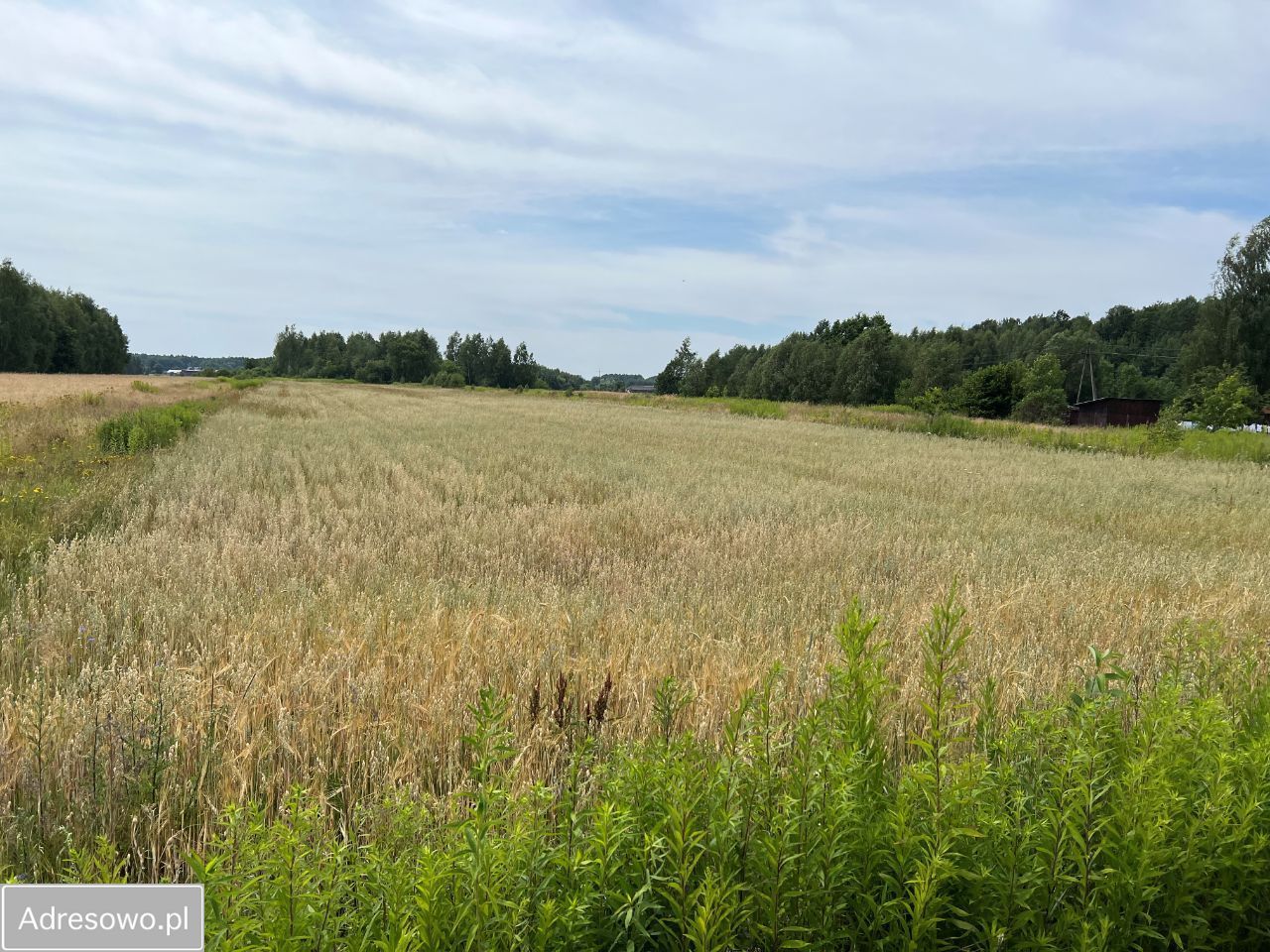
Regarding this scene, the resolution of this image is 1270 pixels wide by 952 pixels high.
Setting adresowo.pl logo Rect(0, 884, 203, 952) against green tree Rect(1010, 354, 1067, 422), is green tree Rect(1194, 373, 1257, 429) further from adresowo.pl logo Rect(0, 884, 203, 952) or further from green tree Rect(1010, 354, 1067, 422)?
adresowo.pl logo Rect(0, 884, 203, 952)

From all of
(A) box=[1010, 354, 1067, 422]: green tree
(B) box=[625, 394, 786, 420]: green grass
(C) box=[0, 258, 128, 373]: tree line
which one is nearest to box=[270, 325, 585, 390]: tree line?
(C) box=[0, 258, 128, 373]: tree line

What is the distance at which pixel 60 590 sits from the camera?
508 cm

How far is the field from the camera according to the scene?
2.83 m

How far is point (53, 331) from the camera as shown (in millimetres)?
94750

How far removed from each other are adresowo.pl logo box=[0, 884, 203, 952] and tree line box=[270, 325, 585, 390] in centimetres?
12798

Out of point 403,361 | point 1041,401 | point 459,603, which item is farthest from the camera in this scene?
point 403,361

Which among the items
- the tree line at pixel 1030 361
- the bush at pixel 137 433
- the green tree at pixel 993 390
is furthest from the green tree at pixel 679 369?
the bush at pixel 137 433

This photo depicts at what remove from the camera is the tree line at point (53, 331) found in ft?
284

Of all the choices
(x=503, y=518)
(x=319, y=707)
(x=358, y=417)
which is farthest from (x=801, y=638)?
(x=358, y=417)

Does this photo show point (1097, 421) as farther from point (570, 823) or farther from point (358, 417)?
point (570, 823)

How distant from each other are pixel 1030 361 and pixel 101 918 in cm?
12434

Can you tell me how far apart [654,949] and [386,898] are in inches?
29.7

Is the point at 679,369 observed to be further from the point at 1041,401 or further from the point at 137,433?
the point at 137,433

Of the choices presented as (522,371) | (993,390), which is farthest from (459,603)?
(522,371)
